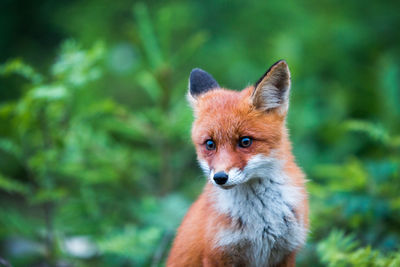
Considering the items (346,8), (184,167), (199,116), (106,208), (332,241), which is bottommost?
(332,241)

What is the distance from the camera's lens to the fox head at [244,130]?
10.0 feet

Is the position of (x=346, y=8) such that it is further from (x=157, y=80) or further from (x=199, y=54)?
(x=157, y=80)

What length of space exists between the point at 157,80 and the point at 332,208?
2.88m

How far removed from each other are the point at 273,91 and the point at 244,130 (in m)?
0.44

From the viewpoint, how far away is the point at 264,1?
361 inches

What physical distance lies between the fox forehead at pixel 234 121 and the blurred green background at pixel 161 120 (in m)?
1.28

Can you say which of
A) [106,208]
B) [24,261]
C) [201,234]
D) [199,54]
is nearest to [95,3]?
[199,54]

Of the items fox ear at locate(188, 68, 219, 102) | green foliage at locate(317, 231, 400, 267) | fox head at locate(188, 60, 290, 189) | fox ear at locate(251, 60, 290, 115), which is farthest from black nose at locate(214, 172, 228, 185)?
green foliage at locate(317, 231, 400, 267)

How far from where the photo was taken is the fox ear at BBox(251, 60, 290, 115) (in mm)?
3240

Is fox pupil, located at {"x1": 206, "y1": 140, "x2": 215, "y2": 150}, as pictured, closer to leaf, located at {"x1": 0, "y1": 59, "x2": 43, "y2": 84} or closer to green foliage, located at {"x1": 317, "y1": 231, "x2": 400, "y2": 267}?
green foliage, located at {"x1": 317, "y1": 231, "x2": 400, "y2": 267}

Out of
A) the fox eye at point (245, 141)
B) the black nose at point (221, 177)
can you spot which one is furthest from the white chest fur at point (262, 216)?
the black nose at point (221, 177)

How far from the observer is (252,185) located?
327 cm

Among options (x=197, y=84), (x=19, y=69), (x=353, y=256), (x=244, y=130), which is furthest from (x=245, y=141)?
(x=19, y=69)

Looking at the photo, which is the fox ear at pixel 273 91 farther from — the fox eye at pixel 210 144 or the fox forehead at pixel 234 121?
the fox eye at pixel 210 144
